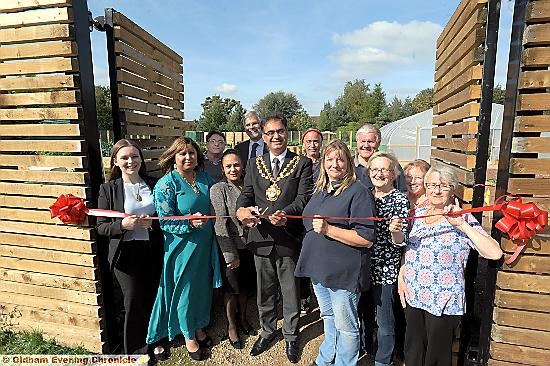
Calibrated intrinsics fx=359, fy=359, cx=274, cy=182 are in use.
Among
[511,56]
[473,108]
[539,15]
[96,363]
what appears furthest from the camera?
[96,363]

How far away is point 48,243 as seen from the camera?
3.49 metres

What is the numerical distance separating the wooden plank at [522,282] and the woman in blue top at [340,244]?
102 cm

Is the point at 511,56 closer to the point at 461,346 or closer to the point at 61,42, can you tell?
the point at 461,346

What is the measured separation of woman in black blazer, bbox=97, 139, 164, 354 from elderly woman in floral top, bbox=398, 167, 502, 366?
2.33m

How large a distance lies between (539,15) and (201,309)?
3.72 meters

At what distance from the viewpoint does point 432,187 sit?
2674 mm

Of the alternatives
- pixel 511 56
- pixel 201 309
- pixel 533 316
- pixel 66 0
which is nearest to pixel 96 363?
pixel 201 309

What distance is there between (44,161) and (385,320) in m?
3.40

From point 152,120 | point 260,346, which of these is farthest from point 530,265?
point 152,120

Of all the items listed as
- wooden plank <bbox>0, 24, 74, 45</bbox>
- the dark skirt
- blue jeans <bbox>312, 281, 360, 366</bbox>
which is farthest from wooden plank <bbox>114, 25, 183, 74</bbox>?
blue jeans <bbox>312, 281, 360, 366</bbox>

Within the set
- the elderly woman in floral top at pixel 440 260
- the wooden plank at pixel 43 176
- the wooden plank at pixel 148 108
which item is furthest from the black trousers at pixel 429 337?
the wooden plank at pixel 148 108

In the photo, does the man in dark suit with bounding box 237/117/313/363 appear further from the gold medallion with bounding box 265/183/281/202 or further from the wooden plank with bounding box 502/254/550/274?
the wooden plank with bounding box 502/254/550/274

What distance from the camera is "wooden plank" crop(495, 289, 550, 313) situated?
2.71m

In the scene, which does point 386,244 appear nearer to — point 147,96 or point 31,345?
point 31,345
